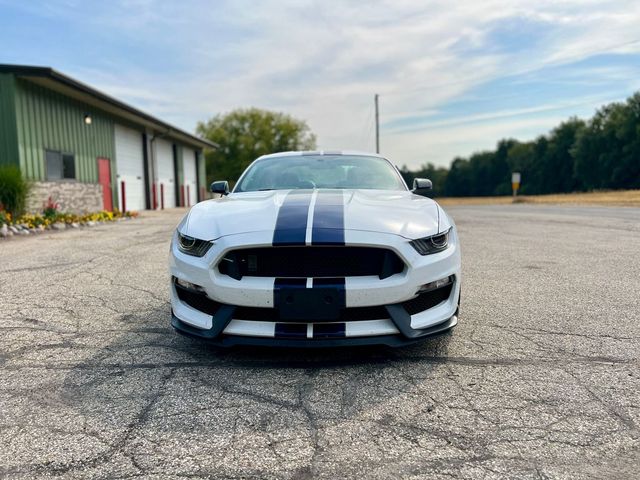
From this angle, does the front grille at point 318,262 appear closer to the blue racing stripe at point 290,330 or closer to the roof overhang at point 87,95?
the blue racing stripe at point 290,330

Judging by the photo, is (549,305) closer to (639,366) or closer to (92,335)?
(639,366)

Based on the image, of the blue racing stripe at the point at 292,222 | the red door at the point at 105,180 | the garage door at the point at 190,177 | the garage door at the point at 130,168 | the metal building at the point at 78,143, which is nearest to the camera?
the blue racing stripe at the point at 292,222

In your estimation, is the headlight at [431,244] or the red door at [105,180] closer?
the headlight at [431,244]

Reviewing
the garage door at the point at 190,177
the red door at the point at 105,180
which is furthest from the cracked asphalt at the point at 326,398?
the garage door at the point at 190,177

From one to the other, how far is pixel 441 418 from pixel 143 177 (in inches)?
871

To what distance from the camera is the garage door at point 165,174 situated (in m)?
24.1

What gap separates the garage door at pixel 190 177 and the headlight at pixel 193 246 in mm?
26239

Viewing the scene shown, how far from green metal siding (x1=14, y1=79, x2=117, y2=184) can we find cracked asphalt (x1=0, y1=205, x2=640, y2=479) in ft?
34.7

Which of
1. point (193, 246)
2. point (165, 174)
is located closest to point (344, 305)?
point (193, 246)

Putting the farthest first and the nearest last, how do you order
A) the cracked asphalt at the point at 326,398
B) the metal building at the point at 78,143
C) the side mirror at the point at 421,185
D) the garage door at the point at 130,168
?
the garage door at the point at 130,168 < the metal building at the point at 78,143 < the side mirror at the point at 421,185 < the cracked asphalt at the point at 326,398

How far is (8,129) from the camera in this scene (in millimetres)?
12500

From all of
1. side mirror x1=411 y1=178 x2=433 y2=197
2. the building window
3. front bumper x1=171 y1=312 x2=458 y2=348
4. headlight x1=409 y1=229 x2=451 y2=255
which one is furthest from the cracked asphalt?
the building window

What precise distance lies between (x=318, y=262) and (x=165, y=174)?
2422 cm

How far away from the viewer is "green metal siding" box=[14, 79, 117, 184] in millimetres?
12953
